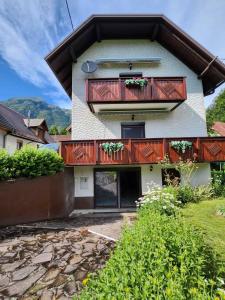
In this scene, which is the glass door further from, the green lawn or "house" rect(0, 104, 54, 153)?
"house" rect(0, 104, 54, 153)

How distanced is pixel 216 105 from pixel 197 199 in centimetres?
4276

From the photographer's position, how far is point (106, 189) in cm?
1227

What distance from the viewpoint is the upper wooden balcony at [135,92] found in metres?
11.0

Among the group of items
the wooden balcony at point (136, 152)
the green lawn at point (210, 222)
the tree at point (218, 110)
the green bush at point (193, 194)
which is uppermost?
the tree at point (218, 110)

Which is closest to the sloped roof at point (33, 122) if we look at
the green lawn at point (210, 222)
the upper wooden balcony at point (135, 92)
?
the upper wooden balcony at point (135, 92)

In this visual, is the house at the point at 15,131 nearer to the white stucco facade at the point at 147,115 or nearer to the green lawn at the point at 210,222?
the white stucco facade at the point at 147,115

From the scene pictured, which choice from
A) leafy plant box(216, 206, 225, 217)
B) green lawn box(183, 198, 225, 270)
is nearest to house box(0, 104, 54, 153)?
green lawn box(183, 198, 225, 270)

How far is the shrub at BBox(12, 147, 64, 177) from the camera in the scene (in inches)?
310

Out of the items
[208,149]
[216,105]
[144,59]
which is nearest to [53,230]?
[208,149]

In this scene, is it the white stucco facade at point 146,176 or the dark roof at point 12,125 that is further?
the dark roof at point 12,125

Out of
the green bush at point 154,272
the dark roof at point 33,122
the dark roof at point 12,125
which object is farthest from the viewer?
the dark roof at point 33,122

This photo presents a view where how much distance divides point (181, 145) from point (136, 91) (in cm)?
374

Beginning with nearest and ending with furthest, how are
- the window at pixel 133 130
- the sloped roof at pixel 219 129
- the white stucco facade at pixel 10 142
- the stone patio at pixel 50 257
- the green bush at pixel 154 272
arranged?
the green bush at pixel 154 272 < the stone patio at pixel 50 257 < the window at pixel 133 130 < the white stucco facade at pixel 10 142 < the sloped roof at pixel 219 129

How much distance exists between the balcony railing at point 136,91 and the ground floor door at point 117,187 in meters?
4.15
